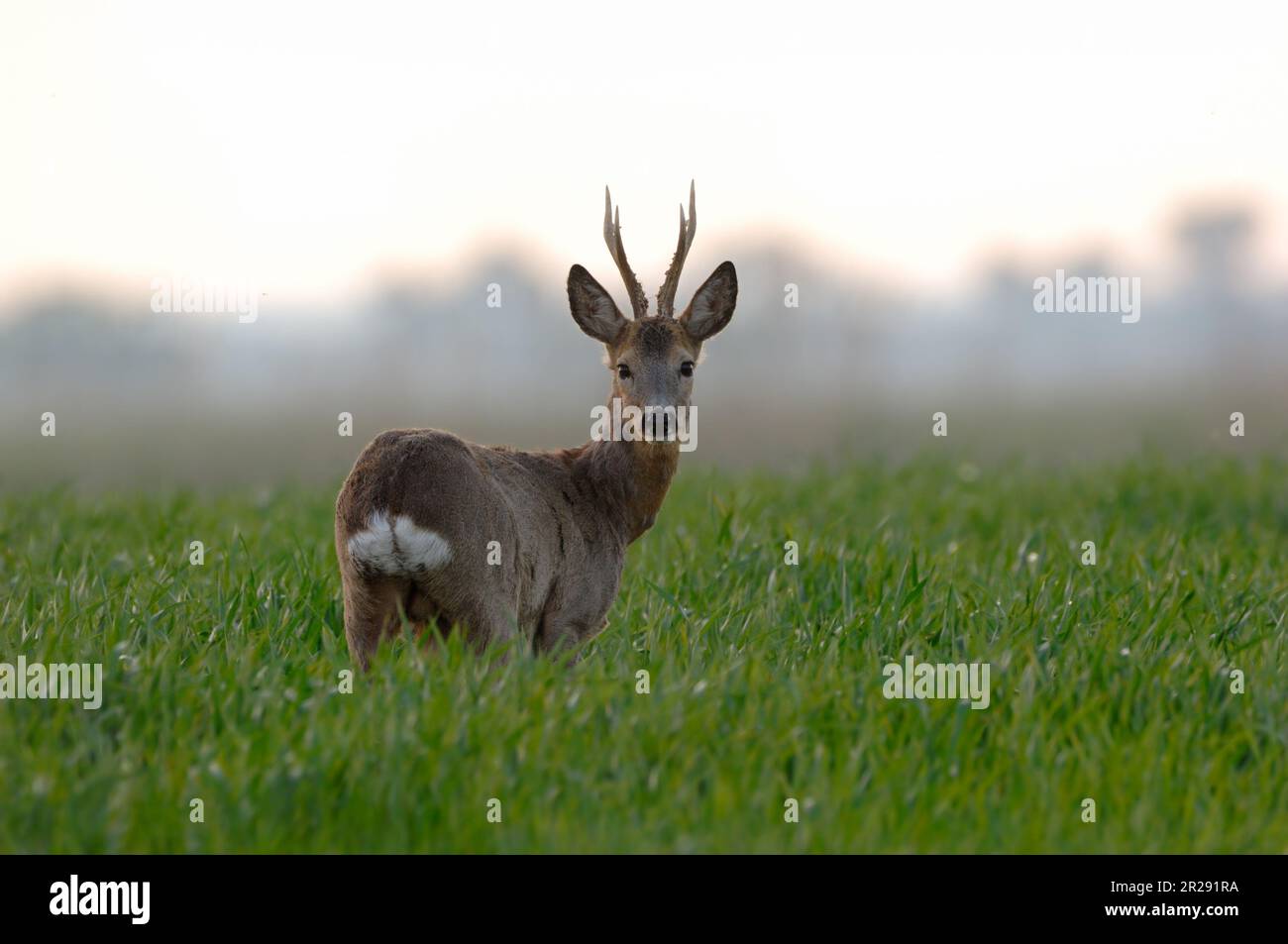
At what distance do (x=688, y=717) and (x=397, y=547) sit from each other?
4.18 feet

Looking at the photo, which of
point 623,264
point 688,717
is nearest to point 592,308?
point 623,264

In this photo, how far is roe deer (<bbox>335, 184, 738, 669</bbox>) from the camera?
5.47 meters

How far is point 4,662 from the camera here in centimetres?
581

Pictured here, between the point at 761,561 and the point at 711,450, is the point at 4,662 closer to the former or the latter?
the point at 761,561

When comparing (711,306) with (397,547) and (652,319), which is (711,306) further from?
(397,547)

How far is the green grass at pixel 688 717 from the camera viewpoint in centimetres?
449

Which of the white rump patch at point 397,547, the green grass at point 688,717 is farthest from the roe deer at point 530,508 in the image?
the green grass at point 688,717

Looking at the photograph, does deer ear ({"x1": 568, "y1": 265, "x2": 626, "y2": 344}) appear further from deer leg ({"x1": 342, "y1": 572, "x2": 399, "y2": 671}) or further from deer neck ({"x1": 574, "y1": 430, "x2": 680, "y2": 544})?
deer leg ({"x1": 342, "y1": 572, "x2": 399, "y2": 671})

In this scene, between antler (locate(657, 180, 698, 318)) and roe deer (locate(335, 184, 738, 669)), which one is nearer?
roe deer (locate(335, 184, 738, 669))

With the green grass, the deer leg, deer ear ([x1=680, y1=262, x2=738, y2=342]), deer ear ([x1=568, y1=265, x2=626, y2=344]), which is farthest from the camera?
deer ear ([x1=680, y1=262, x2=738, y2=342])

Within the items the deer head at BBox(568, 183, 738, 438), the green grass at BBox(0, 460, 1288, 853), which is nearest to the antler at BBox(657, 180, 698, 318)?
the deer head at BBox(568, 183, 738, 438)

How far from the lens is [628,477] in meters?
6.91
